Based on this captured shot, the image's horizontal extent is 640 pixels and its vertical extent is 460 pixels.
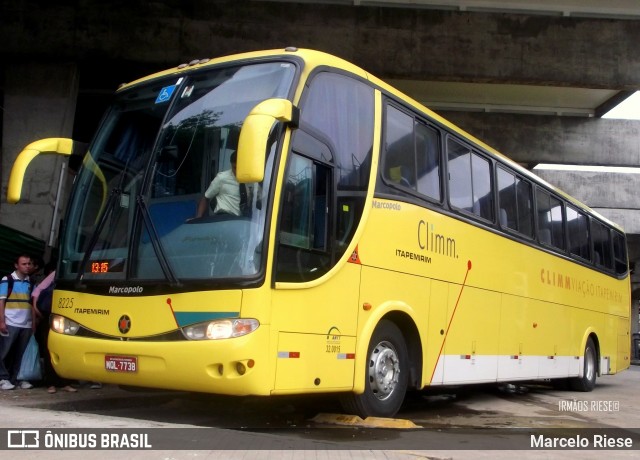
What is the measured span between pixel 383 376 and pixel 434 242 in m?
1.86

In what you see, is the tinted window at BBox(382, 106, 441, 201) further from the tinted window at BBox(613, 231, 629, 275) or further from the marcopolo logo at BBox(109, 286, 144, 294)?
the tinted window at BBox(613, 231, 629, 275)

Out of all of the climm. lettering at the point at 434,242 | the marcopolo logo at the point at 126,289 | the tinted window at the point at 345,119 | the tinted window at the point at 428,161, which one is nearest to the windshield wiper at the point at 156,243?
the marcopolo logo at the point at 126,289

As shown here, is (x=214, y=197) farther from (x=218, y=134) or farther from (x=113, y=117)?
(x=113, y=117)

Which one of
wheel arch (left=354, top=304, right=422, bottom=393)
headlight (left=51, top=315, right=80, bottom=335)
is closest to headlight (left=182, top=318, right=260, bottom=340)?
headlight (left=51, top=315, right=80, bottom=335)

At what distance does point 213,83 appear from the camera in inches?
267

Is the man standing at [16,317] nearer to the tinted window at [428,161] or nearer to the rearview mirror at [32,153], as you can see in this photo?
the rearview mirror at [32,153]

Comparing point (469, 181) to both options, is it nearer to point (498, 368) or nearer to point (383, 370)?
point (498, 368)

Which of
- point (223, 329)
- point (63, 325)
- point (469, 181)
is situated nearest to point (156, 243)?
point (223, 329)

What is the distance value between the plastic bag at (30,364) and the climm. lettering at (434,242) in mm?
4864

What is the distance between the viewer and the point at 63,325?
6.77m

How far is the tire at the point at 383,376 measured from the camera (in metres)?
6.98

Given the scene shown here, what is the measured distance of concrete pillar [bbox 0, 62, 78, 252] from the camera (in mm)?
14125

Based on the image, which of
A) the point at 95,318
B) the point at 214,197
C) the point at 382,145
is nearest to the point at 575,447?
the point at 382,145

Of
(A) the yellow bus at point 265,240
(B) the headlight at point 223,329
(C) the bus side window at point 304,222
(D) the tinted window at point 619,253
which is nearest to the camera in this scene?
(B) the headlight at point 223,329
